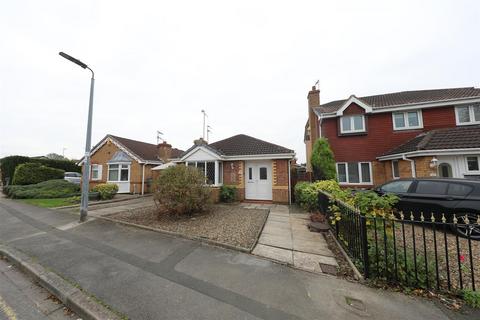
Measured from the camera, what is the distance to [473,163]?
8773mm

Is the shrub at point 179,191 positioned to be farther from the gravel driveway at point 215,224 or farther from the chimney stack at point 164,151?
the chimney stack at point 164,151

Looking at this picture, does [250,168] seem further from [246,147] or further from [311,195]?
[311,195]

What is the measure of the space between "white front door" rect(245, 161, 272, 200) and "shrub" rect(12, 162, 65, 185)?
69.4ft

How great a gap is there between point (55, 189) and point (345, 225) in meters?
20.0

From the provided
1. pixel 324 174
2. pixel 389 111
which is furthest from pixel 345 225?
pixel 389 111

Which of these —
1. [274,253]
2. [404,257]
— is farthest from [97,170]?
[404,257]

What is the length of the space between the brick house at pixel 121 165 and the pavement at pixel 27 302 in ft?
46.5

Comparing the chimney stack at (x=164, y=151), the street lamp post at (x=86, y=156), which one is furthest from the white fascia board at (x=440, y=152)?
the chimney stack at (x=164, y=151)

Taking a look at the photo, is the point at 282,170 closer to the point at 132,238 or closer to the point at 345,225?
the point at 345,225

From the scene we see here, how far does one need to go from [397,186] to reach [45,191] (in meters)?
21.9

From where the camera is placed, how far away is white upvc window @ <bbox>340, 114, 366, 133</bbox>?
12.9 m

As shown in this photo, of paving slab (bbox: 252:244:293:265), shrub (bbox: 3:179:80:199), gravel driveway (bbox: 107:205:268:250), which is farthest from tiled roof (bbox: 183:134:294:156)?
shrub (bbox: 3:179:80:199)

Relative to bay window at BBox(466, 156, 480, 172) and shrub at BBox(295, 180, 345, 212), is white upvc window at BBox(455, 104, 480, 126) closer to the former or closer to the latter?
bay window at BBox(466, 156, 480, 172)

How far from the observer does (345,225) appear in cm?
486
